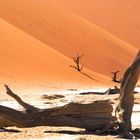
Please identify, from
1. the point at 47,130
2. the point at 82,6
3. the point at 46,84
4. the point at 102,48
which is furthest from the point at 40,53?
the point at 82,6

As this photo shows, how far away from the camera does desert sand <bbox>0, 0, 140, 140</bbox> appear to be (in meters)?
30.0

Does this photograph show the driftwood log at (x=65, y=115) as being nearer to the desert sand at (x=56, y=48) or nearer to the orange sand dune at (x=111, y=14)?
the desert sand at (x=56, y=48)

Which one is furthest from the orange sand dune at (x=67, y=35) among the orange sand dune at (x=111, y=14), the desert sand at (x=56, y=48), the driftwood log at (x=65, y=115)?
the driftwood log at (x=65, y=115)

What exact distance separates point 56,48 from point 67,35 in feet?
14.4

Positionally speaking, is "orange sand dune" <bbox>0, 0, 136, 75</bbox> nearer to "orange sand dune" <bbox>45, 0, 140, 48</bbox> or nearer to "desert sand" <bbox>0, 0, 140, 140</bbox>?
"desert sand" <bbox>0, 0, 140, 140</bbox>

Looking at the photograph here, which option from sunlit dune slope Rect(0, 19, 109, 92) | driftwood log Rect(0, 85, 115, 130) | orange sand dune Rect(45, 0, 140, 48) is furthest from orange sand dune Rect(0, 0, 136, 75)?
driftwood log Rect(0, 85, 115, 130)

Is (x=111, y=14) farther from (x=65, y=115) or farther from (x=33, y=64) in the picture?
(x=65, y=115)

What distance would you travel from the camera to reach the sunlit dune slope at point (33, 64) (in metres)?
30.7

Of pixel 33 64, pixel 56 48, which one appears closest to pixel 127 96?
pixel 33 64

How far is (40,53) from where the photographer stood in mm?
38312

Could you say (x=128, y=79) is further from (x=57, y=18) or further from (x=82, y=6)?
(x=82, y=6)

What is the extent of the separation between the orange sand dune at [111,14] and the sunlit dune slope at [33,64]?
2498 cm

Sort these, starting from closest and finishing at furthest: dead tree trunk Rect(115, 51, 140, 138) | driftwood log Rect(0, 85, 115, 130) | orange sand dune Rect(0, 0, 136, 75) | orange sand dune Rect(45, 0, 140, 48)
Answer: dead tree trunk Rect(115, 51, 140, 138), driftwood log Rect(0, 85, 115, 130), orange sand dune Rect(0, 0, 136, 75), orange sand dune Rect(45, 0, 140, 48)

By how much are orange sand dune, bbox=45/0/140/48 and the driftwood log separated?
52400mm
